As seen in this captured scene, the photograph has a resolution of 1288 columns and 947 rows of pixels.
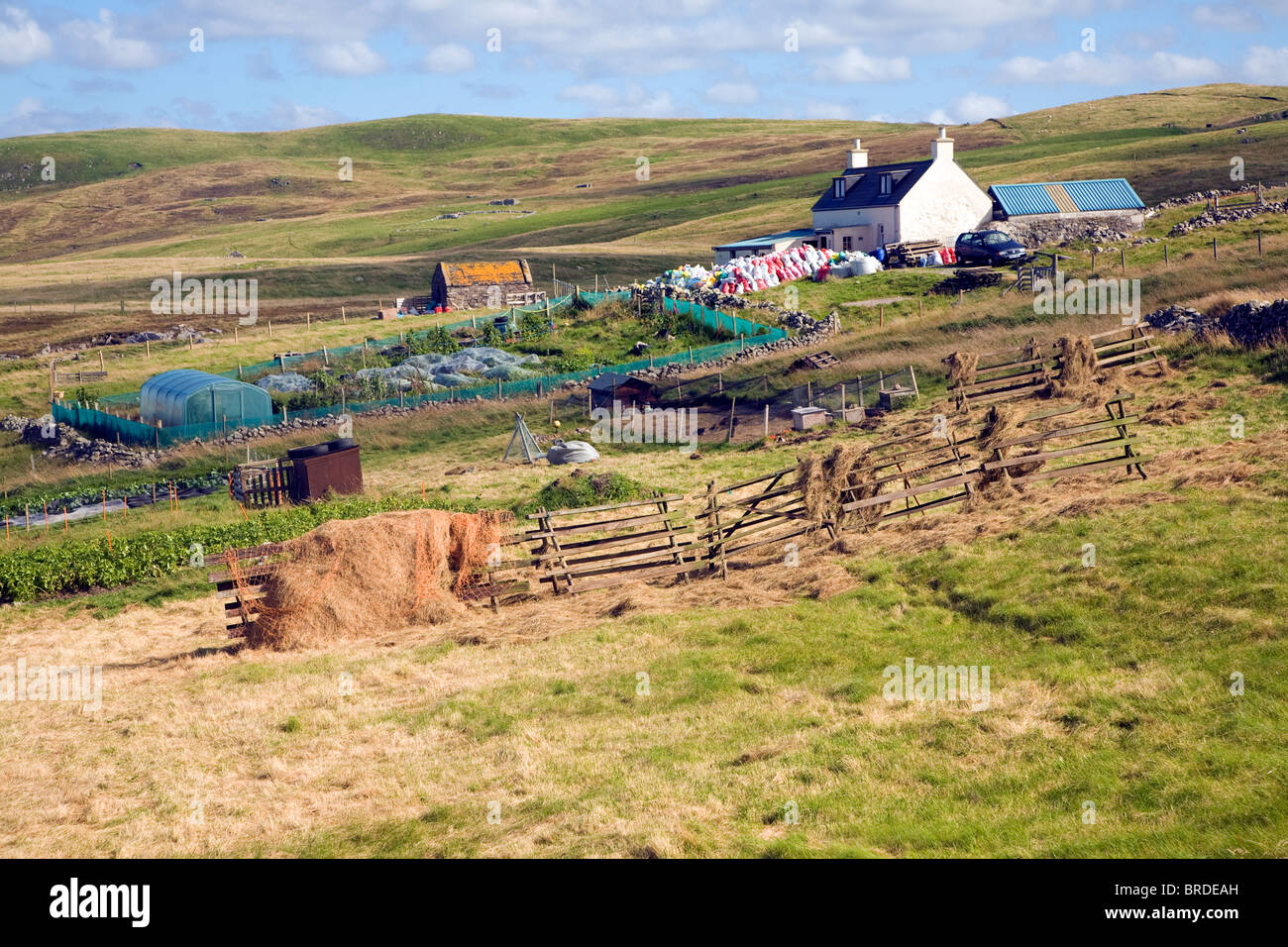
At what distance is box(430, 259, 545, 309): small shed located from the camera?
69375 millimetres

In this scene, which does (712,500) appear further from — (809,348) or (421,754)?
(809,348)

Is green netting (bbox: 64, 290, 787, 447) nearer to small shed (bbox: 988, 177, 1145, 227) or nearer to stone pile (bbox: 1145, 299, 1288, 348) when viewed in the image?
stone pile (bbox: 1145, 299, 1288, 348)

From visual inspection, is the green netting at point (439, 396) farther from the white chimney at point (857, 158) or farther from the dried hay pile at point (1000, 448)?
the white chimney at point (857, 158)

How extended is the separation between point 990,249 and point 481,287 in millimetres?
31590

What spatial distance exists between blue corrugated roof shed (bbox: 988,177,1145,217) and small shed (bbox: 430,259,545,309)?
93.9 ft

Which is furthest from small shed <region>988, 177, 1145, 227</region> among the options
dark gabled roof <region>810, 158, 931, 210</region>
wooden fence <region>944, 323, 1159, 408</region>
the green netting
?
wooden fence <region>944, 323, 1159, 408</region>

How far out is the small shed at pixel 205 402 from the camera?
42.6 meters

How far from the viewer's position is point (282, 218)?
143125 millimetres

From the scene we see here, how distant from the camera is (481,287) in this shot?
70.0 metres

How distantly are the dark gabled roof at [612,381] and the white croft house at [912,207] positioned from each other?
2459cm

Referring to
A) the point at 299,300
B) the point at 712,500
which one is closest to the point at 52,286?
the point at 299,300

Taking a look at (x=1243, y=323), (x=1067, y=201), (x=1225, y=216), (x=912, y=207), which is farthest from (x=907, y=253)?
(x=1243, y=323)

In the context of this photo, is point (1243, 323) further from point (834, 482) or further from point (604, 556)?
point (604, 556)
